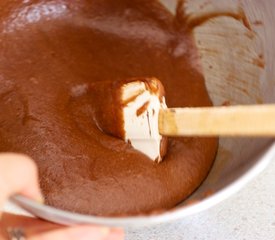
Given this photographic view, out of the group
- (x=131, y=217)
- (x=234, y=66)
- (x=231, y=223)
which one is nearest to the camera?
(x=131, y=217)

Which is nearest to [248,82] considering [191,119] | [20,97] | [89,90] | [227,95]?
[227,95]

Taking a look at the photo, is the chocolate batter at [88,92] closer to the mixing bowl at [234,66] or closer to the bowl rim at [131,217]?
the mixing bowl at [234,66]

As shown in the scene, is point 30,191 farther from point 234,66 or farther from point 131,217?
point 234,66

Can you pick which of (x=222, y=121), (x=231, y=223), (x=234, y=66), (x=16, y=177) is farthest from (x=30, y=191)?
(x=234, y=66)

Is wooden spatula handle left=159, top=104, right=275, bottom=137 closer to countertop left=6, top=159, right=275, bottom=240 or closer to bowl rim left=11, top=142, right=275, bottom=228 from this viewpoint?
bowl rim left=11, top=142, right=275, bottom=228

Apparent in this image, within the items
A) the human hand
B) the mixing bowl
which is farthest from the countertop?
the human hand

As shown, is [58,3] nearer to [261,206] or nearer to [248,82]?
[248,82]
